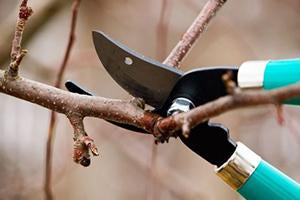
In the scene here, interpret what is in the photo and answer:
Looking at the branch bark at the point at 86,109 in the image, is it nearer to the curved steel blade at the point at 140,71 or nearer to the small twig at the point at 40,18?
the curved steel blade at the point at 140,71

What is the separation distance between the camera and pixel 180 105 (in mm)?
444

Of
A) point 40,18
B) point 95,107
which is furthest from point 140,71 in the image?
point 40,18

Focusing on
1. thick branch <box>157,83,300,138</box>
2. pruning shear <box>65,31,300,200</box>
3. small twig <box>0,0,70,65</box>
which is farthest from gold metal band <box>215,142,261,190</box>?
small twig <box>0,0,70,65</box>

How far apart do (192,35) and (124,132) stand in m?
0.79

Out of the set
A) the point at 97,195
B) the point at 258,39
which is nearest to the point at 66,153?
the point at 97,195

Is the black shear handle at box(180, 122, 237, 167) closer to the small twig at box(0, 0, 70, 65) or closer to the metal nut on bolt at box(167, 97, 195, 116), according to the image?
the metal nut on bolt at box(167, 97, 195, 116)

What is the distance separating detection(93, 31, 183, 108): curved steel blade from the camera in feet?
1.57

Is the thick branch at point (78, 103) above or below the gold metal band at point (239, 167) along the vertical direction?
above

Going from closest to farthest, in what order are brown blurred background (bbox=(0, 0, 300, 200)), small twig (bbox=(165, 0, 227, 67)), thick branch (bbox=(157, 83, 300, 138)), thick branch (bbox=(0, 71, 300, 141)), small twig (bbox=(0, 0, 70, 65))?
thick branch (bbox=(157, 83, 300, 138))
thick branch (bbox=(0, 71, 300, 141))
small twig (bbox=(165, 0, 227, 67))
small twig (bbox=(0, 0, 70, 65))
brown blurred background (bbox=(0, 0, 300, 200))

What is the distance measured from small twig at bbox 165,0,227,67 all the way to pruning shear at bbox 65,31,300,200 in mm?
87

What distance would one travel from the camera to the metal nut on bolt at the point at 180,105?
16.9 inches

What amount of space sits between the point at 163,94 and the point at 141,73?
0.03 metres

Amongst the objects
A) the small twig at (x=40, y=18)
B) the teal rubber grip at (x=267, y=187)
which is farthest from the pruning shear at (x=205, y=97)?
the small twig at (x=40, y=18)

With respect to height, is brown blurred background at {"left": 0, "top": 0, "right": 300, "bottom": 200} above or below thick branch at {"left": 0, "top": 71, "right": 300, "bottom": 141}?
above
